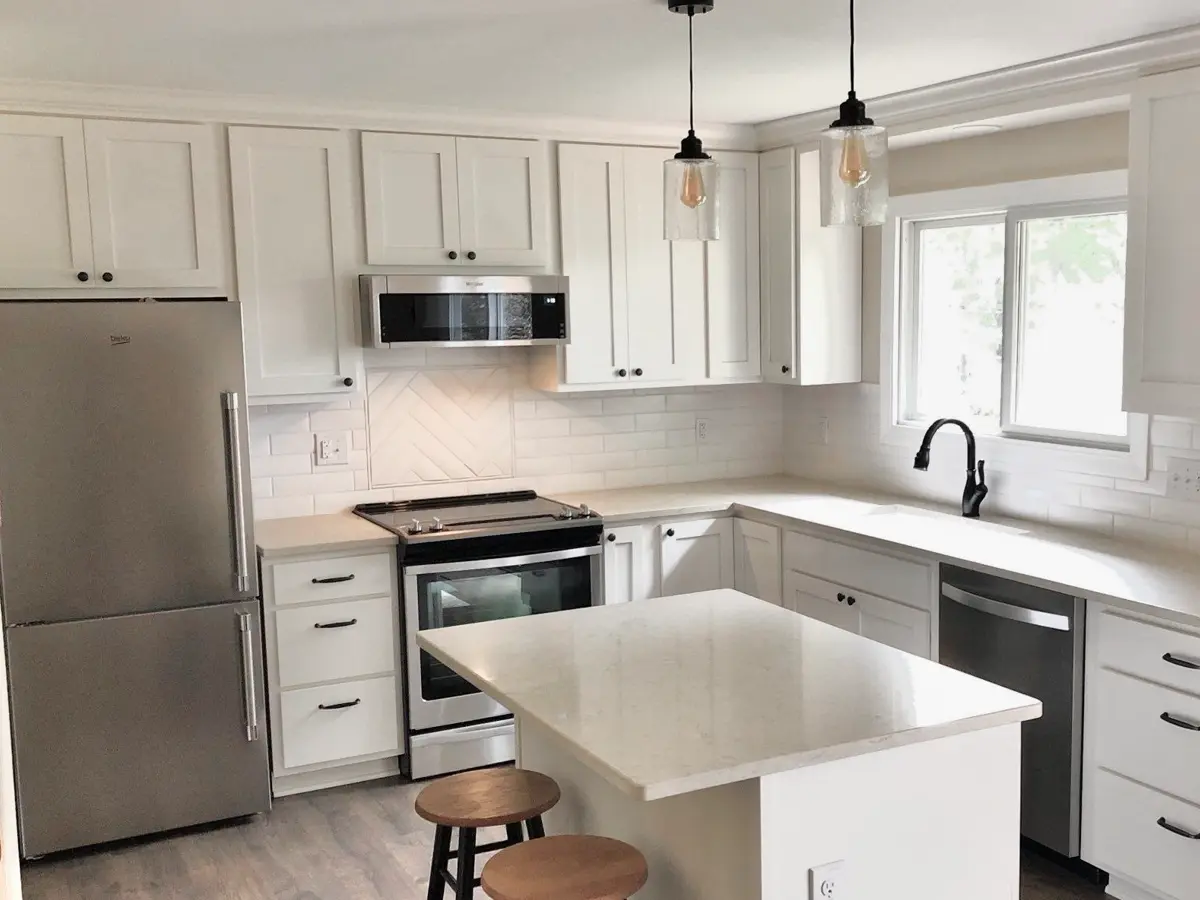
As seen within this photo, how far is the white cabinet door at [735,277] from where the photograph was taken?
15.8 feet

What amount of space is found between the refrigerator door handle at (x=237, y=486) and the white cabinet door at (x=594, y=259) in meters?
1.37

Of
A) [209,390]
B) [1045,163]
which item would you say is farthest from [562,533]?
[1045,163]

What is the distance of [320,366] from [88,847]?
172 centimetres

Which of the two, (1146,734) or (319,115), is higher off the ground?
(319,115)

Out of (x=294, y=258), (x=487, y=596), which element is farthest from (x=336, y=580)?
(x=294, y=258)

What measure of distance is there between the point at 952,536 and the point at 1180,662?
3.38 feet

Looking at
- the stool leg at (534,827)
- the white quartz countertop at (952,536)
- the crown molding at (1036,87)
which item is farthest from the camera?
the crown molding at (1036,87)

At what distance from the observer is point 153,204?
151 inches

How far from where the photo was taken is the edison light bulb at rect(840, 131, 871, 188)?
218 cm

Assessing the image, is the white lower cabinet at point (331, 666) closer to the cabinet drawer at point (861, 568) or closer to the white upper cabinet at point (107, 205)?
the white upper cabinet at point (107, 205)

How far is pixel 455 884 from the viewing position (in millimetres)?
2477

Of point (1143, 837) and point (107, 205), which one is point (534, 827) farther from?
point (107, 205)

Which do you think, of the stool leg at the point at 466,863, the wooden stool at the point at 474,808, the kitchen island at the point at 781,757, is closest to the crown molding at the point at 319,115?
the kitchen island at the point at 781,757

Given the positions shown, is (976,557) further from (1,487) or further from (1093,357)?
(1,487)
